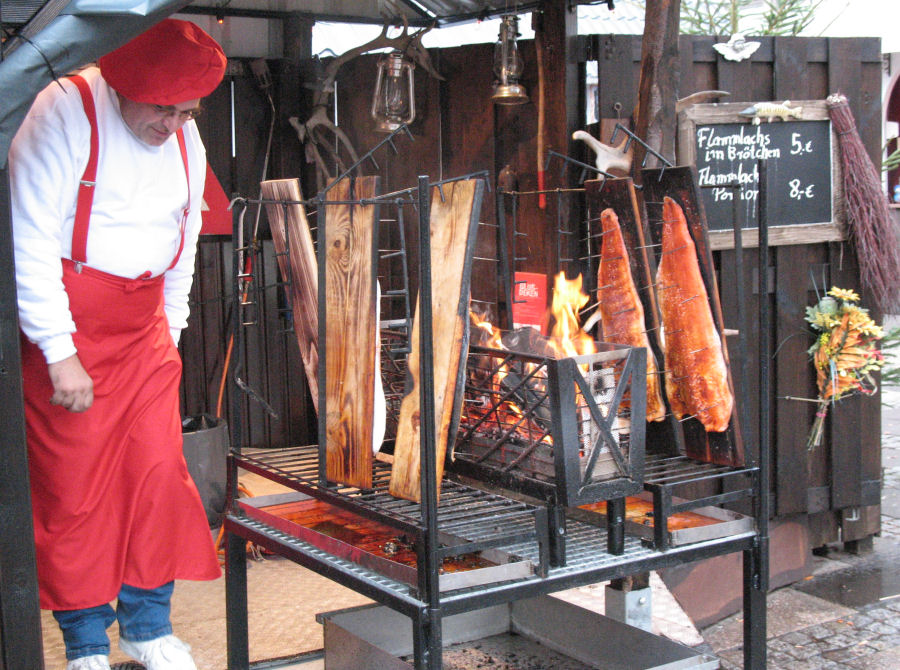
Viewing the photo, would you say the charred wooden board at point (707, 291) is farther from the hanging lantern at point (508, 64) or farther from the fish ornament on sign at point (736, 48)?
the fish ornament on sign at point (736, 48)

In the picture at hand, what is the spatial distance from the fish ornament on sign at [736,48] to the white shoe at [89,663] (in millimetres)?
3894

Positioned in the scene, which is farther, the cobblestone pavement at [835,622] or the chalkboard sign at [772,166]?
the chalkboard sign at [772,166]

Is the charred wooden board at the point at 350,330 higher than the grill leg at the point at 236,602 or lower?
higher

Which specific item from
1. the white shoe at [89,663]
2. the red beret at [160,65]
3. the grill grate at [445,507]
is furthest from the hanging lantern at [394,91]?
the white shoe at [89,663]

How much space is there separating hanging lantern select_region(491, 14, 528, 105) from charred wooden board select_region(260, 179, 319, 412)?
6.53 ft

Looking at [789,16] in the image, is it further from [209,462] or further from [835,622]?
[209,462]

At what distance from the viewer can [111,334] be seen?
270 cm

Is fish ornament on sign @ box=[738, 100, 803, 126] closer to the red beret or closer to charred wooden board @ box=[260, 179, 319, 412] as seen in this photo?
charred wooden board @ box=[260, 179, 319, 412]

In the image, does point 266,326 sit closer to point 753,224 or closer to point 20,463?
point 753,224

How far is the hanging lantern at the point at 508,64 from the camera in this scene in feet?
15.3

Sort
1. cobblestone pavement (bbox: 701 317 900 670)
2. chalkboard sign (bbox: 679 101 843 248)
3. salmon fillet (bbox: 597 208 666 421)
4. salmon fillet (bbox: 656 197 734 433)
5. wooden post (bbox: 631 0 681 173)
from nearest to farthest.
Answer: salmon fillet (bbox: 656 197 734 433) < salmon fillet (bbox: 597 208 666 421) < wooden post (bbox: 631 0 681 173) < cobblestone pavement (bbox: 701 317 900 670) < chalkboard sign (bbox: 679 101 843 248)

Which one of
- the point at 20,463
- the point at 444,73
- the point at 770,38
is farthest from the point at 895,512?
the point at 20,463

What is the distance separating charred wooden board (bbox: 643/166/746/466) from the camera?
2.94 meters

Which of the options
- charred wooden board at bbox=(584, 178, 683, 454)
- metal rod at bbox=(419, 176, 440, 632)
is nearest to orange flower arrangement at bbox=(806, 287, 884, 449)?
charred wooden board at bbox=(584, 178, 683, 454)
